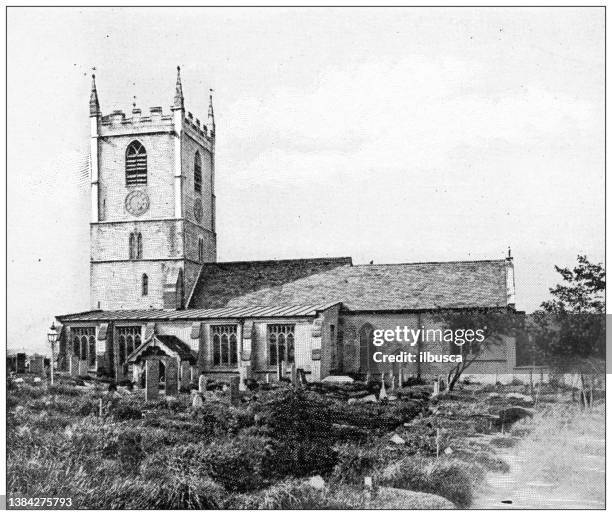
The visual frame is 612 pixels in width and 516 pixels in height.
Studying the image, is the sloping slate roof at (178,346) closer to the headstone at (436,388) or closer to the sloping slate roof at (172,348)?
the sloping slate roof at (172,348)

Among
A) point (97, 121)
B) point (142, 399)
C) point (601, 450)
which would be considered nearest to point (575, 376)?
point (601, 450)

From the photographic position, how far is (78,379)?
19.6 m

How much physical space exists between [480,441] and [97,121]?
490 inches

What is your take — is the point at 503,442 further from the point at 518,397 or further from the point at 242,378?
the point at 242,378

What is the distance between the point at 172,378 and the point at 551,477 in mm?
9380

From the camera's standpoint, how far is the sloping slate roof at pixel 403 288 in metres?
21.1

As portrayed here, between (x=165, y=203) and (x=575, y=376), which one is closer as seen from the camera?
(x=575, y=376)

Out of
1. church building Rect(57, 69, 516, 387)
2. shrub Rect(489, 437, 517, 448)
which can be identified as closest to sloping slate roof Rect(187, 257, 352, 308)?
church building Rect(57, 69, 516, 387)

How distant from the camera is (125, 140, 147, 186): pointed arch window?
22469 millimetres

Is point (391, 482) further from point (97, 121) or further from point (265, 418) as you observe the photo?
point (97, 121)

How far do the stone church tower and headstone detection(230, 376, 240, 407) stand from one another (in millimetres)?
3776

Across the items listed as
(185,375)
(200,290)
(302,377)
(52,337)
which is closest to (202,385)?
(185,375)

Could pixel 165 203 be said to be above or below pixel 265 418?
above

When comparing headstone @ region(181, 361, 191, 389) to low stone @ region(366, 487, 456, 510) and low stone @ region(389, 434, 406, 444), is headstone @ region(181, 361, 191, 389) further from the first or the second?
low stone @ region(366, 487, 456, 510)
